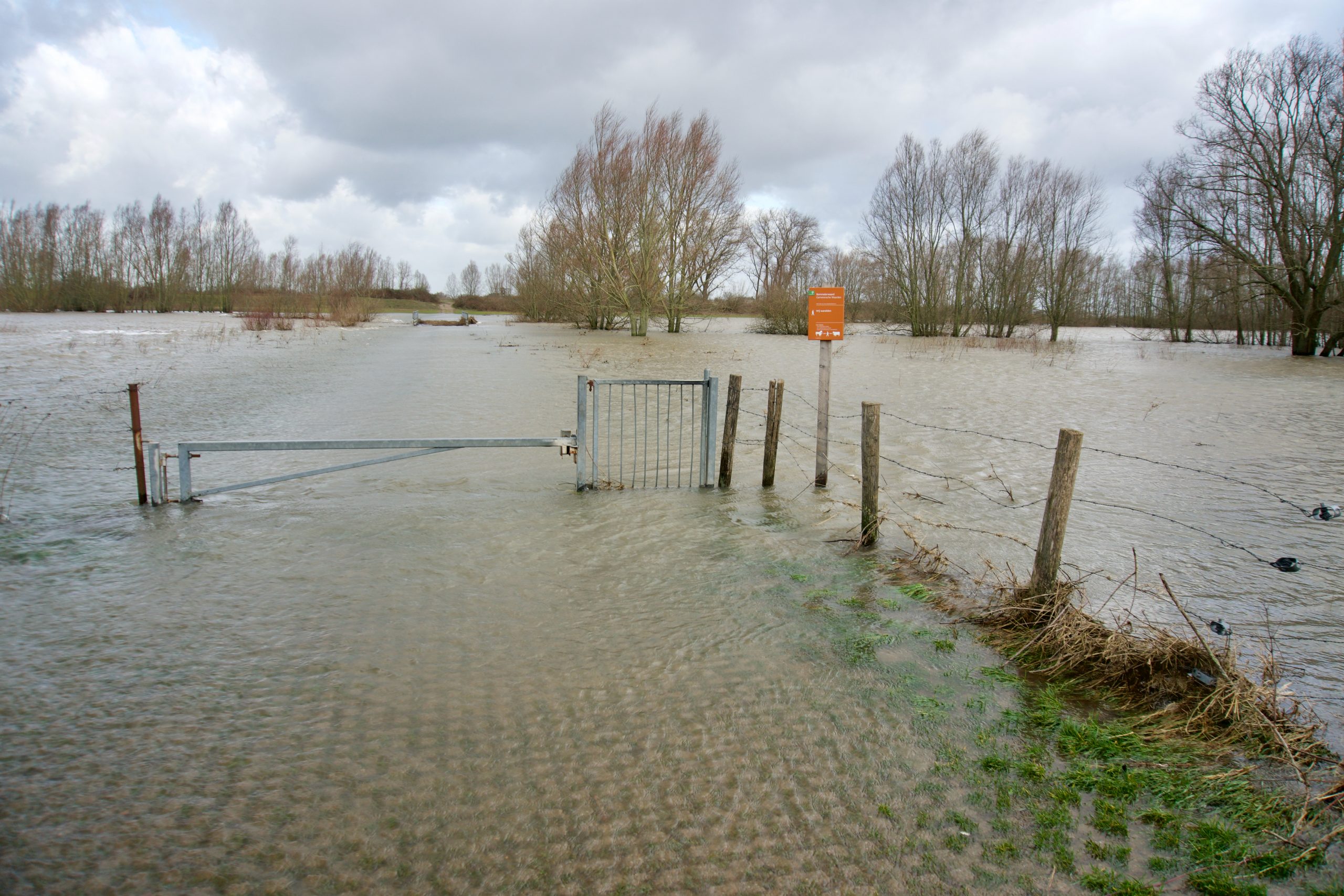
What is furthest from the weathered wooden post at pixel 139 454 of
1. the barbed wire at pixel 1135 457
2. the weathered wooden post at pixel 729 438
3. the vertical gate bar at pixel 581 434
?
the barbed wire at pixel 1135 457

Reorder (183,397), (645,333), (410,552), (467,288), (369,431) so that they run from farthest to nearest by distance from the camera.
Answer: (467,288)
(645,333)
(183,397)
(369,431)
(410,552)

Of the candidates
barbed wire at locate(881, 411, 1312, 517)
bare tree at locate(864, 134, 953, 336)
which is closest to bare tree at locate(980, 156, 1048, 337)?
bare tree at locate(864, 134, 953, 336)

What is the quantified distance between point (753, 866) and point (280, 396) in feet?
48.5

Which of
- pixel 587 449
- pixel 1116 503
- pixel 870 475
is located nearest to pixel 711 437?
pixel 587 449

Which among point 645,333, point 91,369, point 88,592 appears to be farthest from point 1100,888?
point 645,333

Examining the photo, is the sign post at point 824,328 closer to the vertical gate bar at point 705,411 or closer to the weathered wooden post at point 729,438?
the weathered wooden post at point 729,438

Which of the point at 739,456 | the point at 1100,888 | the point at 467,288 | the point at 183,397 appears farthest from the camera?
the point at 467,288

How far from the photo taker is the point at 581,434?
711 centimetres

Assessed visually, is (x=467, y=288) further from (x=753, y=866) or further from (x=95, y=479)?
(x=753, y=866)

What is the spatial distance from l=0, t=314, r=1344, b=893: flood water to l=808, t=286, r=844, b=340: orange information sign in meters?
1.62

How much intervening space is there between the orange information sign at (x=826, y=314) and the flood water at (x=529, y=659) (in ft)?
5.31

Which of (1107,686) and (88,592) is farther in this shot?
(88,592)

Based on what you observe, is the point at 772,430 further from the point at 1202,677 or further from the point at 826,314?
the point at 1202,677

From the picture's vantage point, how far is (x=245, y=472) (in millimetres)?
8180
